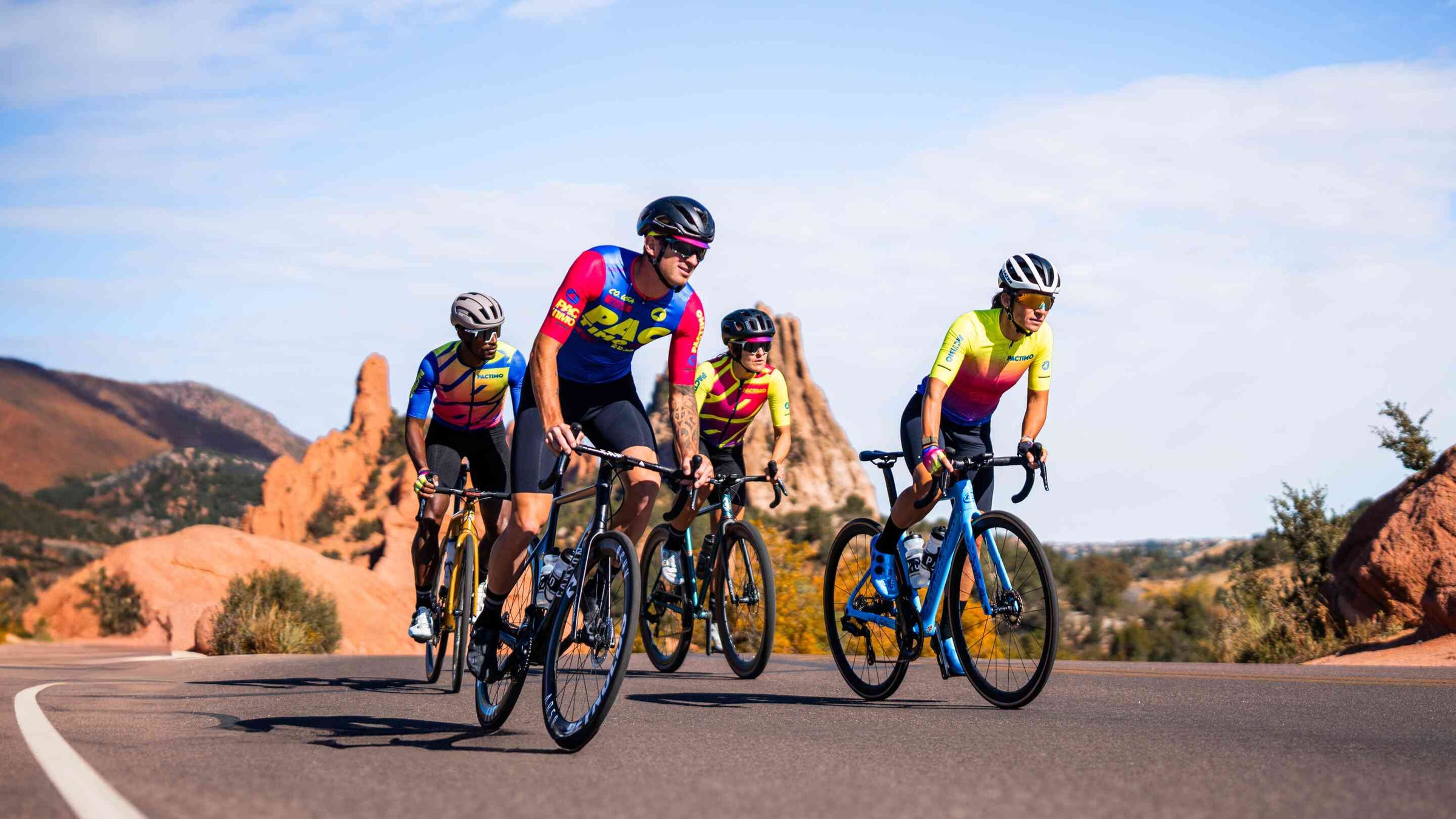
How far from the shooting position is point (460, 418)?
9.91 meters

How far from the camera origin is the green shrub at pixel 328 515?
4744 centimetres

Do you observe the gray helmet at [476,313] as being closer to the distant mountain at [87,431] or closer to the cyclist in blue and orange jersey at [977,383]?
the cyclist in blue and orange jersey at [977,383]

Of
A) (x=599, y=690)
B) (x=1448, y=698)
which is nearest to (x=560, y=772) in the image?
(x=599, y=690)

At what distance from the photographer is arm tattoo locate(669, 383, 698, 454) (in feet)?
21.4

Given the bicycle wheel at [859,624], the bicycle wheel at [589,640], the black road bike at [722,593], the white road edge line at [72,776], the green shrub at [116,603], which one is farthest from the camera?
the green shrub at [116,603]

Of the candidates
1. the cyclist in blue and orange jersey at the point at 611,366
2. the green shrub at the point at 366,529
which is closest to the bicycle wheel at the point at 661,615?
the cyclist in blue and orange jersey at the point at 611,366

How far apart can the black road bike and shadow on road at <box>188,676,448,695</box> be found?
1.74 metres

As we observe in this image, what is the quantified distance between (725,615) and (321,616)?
537 inches

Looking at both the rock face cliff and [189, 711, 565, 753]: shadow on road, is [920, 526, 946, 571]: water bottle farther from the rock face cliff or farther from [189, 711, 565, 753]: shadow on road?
the rock face cliff

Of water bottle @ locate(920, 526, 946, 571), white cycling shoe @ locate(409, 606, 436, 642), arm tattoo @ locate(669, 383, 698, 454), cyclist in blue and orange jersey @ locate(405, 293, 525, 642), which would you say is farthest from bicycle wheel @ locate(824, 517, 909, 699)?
white cycling shoe @ locate(409, 606, 436, 642)

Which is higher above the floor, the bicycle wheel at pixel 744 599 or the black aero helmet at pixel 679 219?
the black aero helmet at pixel 679 219

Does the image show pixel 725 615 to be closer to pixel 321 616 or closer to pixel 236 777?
pixel 236 777

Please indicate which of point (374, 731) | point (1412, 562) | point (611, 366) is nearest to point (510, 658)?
point (374, 731)

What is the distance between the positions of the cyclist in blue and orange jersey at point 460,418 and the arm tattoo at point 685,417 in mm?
2921
